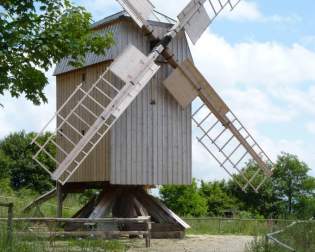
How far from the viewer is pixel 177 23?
1827cm

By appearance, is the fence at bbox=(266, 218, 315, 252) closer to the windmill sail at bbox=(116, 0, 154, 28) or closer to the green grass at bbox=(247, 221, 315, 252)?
the green grass at bbox=(247, 221, 315, 252)

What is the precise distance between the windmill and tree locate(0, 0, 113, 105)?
14.2 feet

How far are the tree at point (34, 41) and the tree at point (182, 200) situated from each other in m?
17.7

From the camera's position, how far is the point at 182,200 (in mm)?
29844

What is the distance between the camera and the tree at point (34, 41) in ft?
37.1

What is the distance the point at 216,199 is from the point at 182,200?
6.51 metres

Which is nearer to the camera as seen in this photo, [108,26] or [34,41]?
[34,41]

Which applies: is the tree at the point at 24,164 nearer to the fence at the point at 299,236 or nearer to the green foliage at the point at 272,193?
the green foliage at the point at 272,193

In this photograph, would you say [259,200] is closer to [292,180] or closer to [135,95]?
[292,180]

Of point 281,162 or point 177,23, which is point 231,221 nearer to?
point 177,23

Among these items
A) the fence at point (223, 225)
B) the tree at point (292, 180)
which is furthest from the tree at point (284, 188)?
the fence at point (223, 225)

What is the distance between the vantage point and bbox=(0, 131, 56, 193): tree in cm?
3912

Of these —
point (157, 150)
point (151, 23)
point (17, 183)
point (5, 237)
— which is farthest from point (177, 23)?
point (17, 183)

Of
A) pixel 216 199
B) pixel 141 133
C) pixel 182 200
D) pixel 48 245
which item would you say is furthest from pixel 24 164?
pixel 48 245
